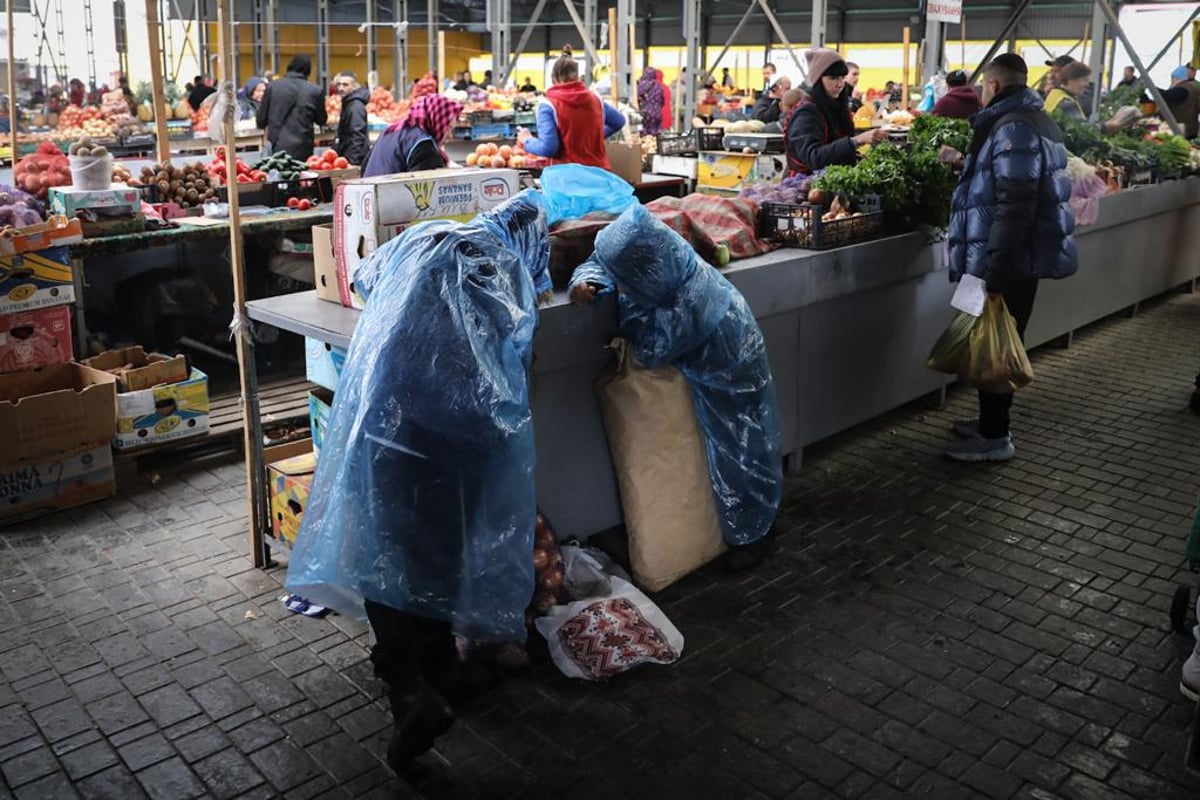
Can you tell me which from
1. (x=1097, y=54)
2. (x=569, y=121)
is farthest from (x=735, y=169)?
(x=1097, y=54)

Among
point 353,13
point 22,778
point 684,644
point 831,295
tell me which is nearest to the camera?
point 22,778

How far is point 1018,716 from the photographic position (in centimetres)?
334

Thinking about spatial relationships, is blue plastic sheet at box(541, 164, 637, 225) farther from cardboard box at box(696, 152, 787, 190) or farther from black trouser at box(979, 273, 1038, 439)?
cardboard box at box(696, 152, 787, 190)

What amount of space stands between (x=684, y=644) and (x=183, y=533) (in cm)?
228

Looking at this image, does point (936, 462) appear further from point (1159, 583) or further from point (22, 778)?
point (22, 778)

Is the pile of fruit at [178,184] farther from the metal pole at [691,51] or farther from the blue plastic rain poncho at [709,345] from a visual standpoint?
the metal pole at [691,51]

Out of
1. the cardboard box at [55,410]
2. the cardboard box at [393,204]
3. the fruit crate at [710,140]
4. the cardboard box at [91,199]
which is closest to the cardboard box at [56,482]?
the cardboard box at [55,410]

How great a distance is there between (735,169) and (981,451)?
4426 millimetres

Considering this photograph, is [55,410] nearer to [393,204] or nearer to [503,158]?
[393,204]

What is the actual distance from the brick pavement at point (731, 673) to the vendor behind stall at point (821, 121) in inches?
77.1

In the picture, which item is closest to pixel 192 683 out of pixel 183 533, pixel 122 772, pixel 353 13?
pixel 122 772

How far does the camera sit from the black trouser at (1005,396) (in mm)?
5395

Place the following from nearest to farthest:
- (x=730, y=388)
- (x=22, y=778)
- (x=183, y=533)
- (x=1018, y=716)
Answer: (x=22, y=778) < (x=1018, y=716) < (x=730, y=388) < (x=183, y=533)

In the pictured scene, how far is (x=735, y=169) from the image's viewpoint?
30.4 ft
